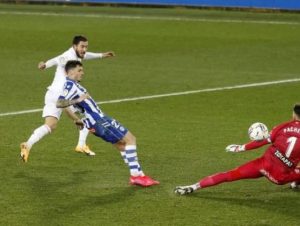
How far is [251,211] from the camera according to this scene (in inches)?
434

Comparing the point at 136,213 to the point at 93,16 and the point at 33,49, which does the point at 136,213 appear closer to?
the point at 33,49

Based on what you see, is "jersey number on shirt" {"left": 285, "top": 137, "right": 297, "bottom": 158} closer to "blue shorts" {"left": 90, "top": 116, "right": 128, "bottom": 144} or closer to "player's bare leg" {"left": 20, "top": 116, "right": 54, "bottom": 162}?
"blue shorts" {"left": 90, "top": 116, "right": 128, "bottom": 144}

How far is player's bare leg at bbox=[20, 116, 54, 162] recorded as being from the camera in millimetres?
12797

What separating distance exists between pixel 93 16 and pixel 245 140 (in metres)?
23.4

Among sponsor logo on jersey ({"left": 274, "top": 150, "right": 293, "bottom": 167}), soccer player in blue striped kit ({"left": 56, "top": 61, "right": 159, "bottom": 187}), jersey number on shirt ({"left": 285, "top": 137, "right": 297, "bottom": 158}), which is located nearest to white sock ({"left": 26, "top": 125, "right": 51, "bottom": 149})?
soccer player in blue striped kit ({"left": 56, "top": 61, "right": 159, "bottom": 187})

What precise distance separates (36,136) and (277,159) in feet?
12.8

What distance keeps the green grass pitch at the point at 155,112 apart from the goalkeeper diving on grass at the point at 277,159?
32 centimetres

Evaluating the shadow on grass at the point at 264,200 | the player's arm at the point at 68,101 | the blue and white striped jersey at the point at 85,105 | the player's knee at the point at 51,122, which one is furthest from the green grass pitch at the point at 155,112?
the player's arm at the point at 68,101

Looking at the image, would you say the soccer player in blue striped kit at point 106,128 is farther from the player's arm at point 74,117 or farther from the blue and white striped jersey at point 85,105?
the player's arm at point 74,117

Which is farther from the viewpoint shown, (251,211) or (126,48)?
(126,48)

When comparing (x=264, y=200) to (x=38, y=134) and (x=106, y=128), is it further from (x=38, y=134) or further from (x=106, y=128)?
(x=38, y=134)

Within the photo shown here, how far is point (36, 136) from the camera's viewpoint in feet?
43.4

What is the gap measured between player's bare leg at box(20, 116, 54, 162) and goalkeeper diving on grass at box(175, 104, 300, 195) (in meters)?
2.84

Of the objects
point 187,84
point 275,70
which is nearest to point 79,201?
point 187,84
